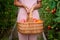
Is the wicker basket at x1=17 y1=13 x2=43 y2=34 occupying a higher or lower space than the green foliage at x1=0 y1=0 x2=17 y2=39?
higher

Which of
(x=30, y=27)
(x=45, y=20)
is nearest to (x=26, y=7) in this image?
(x=30, y=27)

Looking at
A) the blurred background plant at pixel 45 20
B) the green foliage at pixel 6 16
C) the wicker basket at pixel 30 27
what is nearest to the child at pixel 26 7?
the wicker basket at pixel 30 27

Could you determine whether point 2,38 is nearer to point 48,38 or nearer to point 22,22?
point 48,38

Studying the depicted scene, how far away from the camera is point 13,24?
882 centimetres

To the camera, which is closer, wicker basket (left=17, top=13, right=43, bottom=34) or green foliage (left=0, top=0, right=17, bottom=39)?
wicker basket (left=17, top=13, right=43, bottom=34)

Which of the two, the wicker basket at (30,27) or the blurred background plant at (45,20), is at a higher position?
the wicker basket at (30,27)

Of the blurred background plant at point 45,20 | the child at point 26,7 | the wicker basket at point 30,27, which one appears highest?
the child at point 26,7

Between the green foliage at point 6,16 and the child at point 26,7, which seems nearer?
the child at point 26,7

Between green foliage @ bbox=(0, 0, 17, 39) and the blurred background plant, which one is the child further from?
green foliage @ bbox=(0, 0, 17, 39)

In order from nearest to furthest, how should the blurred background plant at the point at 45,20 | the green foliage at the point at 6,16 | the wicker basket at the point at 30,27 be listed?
1. the wicker basket at the point at 30,27
2. the blurred background plant at the point at 45,20
3. the green foliage at the point at 6,16

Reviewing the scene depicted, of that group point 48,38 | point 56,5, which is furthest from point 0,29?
point 56,5

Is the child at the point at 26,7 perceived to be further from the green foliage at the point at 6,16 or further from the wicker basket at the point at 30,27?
the green foliage at the point at 6,16

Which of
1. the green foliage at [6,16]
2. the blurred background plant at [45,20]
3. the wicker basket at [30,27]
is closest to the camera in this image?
the wicker basket at [30,27]

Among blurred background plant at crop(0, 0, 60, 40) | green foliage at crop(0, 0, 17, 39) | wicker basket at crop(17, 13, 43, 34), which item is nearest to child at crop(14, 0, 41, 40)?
wicker basket at crop(17, 13, 43, 34)
